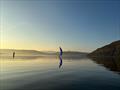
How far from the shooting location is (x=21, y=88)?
19297 mm

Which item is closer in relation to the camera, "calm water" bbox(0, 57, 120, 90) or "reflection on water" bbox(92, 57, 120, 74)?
"calm water" bbox(0, 57, 120, 90)

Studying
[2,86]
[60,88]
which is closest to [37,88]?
[60,88]

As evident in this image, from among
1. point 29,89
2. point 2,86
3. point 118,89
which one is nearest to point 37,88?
point 29,89

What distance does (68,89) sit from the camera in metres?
19.2

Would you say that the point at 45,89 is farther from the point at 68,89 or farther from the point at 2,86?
the point at 2,86

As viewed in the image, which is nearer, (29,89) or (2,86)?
(29,89)

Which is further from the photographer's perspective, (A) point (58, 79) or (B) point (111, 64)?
(B) point (111, 64)

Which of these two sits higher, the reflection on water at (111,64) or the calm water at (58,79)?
the reflection on water at (111,64)

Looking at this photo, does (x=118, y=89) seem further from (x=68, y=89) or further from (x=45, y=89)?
(x=45, y=89)

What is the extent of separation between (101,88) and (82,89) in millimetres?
2633

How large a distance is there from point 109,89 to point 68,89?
5.04 meters

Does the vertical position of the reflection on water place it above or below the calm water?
above

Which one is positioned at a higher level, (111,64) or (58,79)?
(111,64)

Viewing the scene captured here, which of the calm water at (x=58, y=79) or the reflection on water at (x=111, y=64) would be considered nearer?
the calm water at (x=58, y=79)
